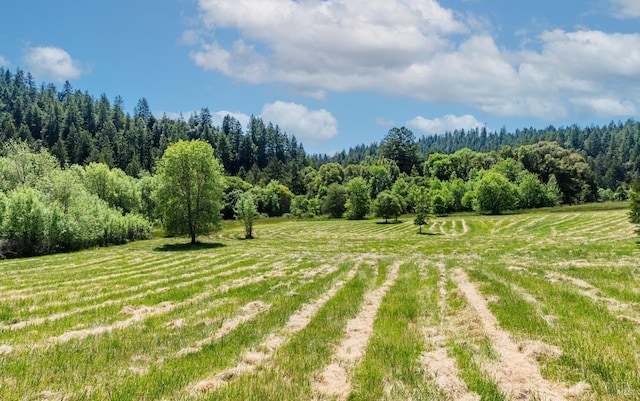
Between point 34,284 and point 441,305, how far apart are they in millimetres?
19601

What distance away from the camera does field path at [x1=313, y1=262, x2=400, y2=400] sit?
23.5 ft

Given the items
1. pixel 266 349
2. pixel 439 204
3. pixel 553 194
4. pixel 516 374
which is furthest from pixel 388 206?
pixel 516 374

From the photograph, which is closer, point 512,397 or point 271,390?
point 512,397

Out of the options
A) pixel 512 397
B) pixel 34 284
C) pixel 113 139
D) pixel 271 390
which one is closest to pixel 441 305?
pixel 512 397

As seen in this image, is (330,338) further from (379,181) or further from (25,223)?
(379,181)

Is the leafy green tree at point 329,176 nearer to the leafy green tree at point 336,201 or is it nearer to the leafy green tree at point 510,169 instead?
the leafy green tree at point 336,201

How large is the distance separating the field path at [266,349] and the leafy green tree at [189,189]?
40663 millimetres

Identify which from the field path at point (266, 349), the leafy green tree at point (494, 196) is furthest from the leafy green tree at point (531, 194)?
the field path at point (266, 349)

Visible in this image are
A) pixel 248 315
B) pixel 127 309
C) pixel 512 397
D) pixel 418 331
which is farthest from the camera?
pixel 127 309

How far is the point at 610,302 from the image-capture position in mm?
12797

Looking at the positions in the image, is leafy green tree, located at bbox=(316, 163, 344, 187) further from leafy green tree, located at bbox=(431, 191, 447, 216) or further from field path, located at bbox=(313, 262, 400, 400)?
field path, located at bbox=(313, 262, 400, 400)

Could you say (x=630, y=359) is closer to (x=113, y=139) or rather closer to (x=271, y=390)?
(x=271, y=390)

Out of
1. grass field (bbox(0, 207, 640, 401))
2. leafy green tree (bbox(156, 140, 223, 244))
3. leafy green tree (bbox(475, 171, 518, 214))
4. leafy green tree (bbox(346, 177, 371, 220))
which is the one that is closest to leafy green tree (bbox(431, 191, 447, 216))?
leafy green tree (bbox(475, 171, 518, 214))

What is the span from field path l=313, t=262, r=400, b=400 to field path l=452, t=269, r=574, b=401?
2.73 m
